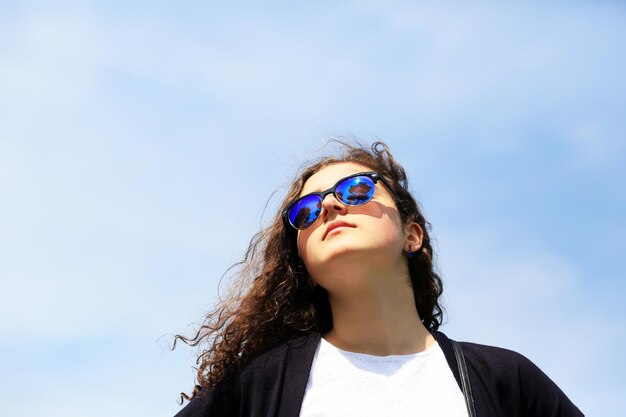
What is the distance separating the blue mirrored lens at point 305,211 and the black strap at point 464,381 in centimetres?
125

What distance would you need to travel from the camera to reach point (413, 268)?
17.6 feet

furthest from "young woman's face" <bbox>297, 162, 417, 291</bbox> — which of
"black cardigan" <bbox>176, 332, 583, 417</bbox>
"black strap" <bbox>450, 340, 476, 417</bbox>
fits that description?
"black strap" <bbox>450, 340, 476, 417</bbox>

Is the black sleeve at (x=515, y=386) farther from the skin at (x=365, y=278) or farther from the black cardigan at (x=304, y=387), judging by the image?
the skin at (x=365, y=278)

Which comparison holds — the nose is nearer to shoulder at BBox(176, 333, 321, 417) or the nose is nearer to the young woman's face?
the young woman's face

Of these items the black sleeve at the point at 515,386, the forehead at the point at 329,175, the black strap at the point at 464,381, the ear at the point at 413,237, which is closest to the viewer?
the black strap at the point at 464,381

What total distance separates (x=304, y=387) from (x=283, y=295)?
956 mm

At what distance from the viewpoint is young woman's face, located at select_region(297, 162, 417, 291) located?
4.66m

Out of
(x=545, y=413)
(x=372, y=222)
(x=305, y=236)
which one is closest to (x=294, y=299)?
(x=305, y=236)

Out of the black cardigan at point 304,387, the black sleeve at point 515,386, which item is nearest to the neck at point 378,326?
the black cardigan at point 304,387

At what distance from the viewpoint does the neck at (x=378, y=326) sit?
4730 mm

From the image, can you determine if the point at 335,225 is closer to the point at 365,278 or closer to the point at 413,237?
the point at 365,278

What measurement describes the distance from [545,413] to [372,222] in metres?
1.62

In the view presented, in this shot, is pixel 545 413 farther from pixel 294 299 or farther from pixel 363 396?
pixel 294 299

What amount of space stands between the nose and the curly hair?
1.95 ft
